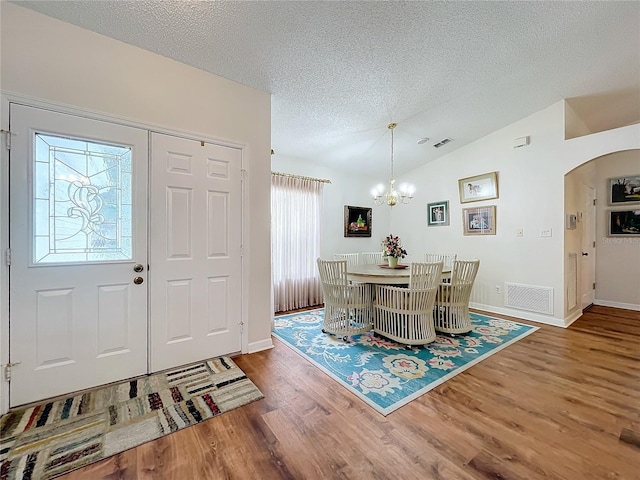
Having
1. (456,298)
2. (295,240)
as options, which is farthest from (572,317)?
(295,240)

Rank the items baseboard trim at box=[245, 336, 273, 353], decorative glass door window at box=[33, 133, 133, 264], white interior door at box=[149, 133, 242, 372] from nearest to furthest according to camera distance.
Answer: decorative glass door window at box=[33, 133, 133, 264] < white interior door at box=[149, 133, 242, 372] < baseboard trim at box=[245, 336, 273, 353]

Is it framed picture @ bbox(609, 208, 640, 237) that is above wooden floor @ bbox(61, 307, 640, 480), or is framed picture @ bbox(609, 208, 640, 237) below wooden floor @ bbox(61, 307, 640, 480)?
above

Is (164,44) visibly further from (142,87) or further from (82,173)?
(82,173)

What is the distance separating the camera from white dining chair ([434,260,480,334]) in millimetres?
3240

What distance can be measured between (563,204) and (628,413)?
2.73 meters

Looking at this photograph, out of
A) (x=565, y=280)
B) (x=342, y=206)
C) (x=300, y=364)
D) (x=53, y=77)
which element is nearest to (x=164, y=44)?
(x=53, y=77)

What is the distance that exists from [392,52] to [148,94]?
2.20m

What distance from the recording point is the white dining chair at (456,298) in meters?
3.24

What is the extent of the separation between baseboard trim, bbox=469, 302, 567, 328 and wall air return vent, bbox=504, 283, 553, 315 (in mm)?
71

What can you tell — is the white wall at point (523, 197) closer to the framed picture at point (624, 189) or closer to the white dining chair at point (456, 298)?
the white dining chair at point (456, 298)

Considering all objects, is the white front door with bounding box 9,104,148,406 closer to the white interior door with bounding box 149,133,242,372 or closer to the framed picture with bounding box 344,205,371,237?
the white interior door with bounding box 149,133,242,372

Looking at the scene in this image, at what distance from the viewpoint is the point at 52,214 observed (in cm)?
195

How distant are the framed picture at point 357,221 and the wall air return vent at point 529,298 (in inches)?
102

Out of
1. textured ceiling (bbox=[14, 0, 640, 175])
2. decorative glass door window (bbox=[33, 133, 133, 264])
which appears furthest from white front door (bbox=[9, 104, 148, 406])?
textured ceiling (bbox=[14, 0, 640, 175])
